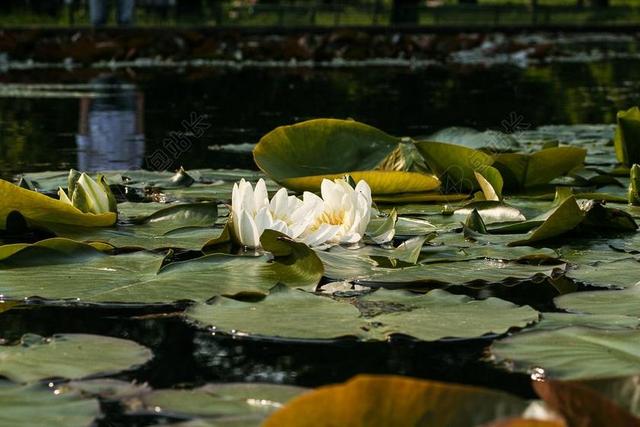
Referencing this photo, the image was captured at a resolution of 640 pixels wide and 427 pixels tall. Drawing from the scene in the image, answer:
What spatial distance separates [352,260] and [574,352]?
0.66 m

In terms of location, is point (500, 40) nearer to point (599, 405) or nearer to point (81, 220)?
point (81, 220)

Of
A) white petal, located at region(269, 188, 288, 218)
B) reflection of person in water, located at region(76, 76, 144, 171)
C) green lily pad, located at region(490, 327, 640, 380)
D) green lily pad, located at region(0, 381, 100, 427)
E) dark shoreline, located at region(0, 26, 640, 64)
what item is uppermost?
white petal, located at region(269, 188, 288, 218)

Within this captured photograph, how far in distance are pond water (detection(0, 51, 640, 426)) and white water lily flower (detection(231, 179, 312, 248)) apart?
36cm

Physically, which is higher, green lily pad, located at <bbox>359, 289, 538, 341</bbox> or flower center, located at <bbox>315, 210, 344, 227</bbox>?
flower center, located at <bbox>315, 210, 344, 227</bbox>

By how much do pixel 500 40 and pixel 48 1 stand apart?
26.3 ft

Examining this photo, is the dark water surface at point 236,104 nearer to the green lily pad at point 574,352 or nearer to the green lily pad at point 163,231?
the green lily pad at point 163,231

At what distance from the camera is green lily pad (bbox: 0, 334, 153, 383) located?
1384 millimetres

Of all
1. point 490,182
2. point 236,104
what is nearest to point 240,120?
point 236,104

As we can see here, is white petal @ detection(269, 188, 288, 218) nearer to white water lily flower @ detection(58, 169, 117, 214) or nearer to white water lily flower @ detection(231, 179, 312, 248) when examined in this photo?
white water lily flower @ detection(231, 179, 312, 248)

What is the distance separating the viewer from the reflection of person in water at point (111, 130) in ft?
14.4

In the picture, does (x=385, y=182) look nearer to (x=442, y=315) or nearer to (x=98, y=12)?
(x=442, y=315)

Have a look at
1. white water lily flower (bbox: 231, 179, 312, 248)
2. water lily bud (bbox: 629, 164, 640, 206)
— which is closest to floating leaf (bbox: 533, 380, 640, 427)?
white water lily flower (bbox: 231, 179, 312, 248)

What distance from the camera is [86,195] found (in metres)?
2.44

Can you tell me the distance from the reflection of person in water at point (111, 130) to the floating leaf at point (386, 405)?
3.19m
